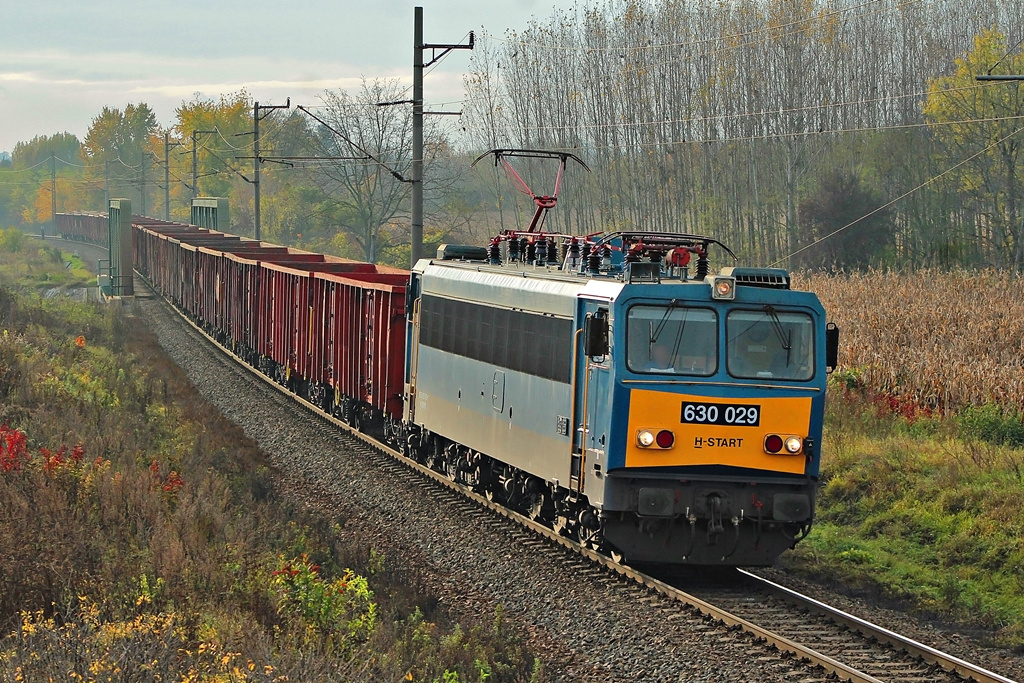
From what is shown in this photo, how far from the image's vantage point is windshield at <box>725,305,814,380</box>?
11352 millimetres

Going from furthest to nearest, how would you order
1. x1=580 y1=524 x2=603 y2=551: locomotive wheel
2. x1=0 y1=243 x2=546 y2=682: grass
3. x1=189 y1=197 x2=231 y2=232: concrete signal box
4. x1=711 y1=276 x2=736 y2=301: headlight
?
1. x1=189 y1=197 x2=231 y2=232: concrete signal box
2. x1=580 y1=524 x2=603 y2=551: locomotive wheel
3. x1=711 y1=276 x2=736 y2=301: headlight
4. x1=0 y1=243 x2=546 y2=682: grass

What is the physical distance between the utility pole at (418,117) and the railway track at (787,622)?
10506 millimetres

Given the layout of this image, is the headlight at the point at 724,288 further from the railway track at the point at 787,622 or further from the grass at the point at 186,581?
the grass at the point at 186,581

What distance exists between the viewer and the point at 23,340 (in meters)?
26.8

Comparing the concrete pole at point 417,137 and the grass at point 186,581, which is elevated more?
the concrete pole at point 417,137

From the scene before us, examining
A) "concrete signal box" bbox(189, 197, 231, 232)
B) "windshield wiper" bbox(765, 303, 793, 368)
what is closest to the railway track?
"windshield wiper" bbox(765, 303, 793, 368)

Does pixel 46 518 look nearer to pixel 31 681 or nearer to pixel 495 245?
pixel 31 681

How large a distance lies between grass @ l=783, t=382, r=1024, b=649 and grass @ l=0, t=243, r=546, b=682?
4.49 m

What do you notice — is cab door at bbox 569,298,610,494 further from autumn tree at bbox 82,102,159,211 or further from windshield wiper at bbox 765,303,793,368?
autumn tree at bbox 82,102,159,211

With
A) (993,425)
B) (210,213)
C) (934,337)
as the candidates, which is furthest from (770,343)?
(210,213)

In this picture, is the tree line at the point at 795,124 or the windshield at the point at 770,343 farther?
the tree line at the point at 795,124

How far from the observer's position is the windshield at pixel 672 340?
11172 mm

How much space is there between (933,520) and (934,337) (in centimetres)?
1028

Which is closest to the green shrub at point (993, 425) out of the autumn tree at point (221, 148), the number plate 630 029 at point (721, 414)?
the number plate 630 029 at point (721, 414)
